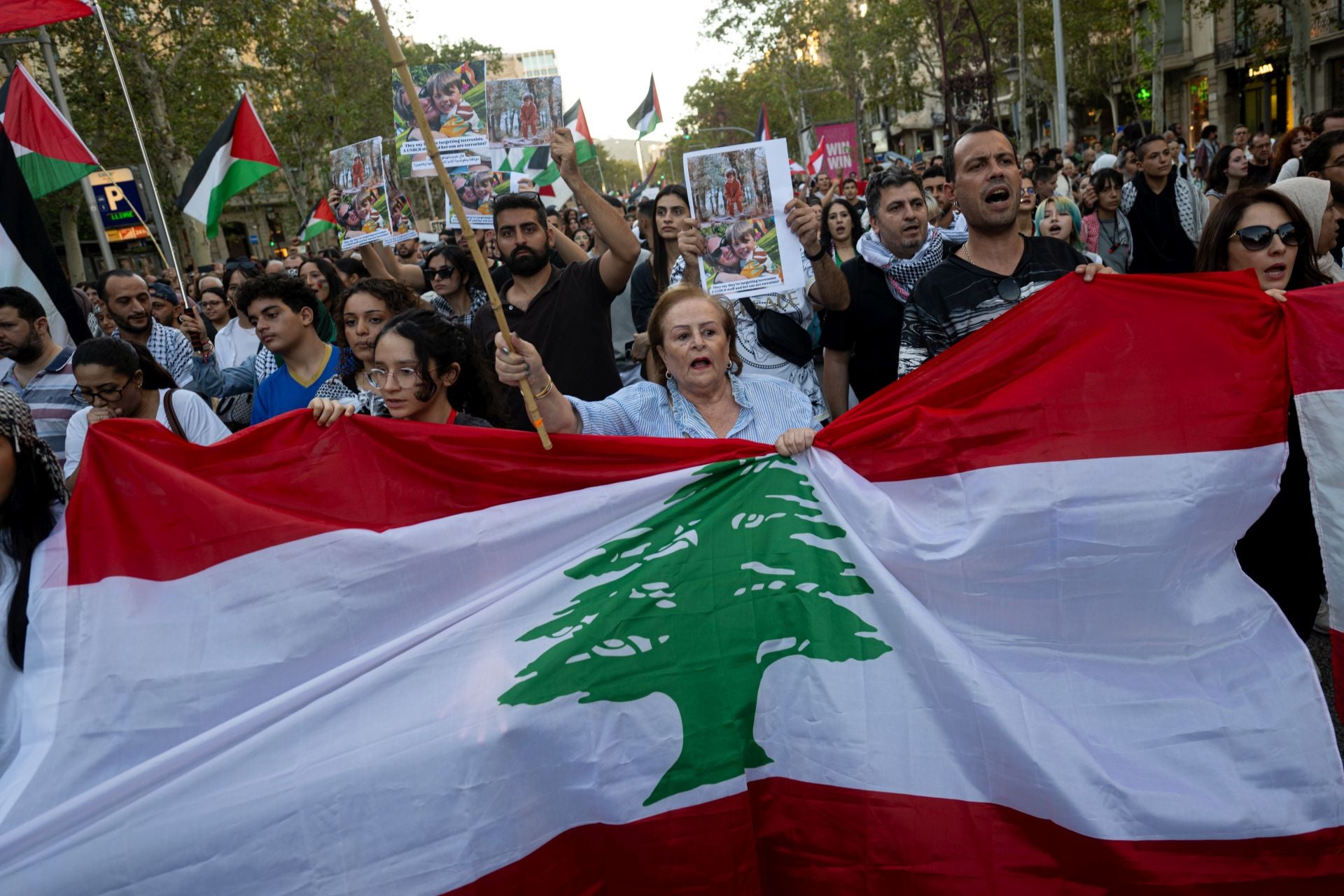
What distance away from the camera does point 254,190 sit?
45.1 meters

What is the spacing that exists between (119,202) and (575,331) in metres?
14.8

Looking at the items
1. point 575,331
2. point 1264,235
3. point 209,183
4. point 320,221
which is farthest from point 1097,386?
point 320,221

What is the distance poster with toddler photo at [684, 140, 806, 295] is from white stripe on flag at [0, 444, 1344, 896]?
3.97 ft

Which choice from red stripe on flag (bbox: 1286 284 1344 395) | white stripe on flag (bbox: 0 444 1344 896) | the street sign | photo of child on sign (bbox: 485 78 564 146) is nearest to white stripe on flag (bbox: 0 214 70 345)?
photo of child on sign (bbox: 485 78 564 146)

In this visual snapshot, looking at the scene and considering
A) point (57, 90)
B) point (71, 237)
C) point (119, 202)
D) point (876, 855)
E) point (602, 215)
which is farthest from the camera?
point (71, 237)

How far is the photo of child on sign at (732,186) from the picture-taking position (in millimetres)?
3857

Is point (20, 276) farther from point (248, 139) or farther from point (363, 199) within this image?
point (248, 139)

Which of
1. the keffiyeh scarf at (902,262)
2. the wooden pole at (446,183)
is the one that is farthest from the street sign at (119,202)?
the wooden pole at (446,183)

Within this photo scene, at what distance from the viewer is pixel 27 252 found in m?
4.61

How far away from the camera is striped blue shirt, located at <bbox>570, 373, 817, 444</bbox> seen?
315 cm

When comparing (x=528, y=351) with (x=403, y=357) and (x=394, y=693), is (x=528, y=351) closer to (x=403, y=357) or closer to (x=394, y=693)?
(x=403, y=357)

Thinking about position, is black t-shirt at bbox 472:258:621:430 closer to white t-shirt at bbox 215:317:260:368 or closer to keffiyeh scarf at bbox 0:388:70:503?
keffiyeh scarf at bbox 0:388:70:503

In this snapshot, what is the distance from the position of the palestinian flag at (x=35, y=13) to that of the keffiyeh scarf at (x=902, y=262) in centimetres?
362

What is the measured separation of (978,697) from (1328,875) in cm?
87
